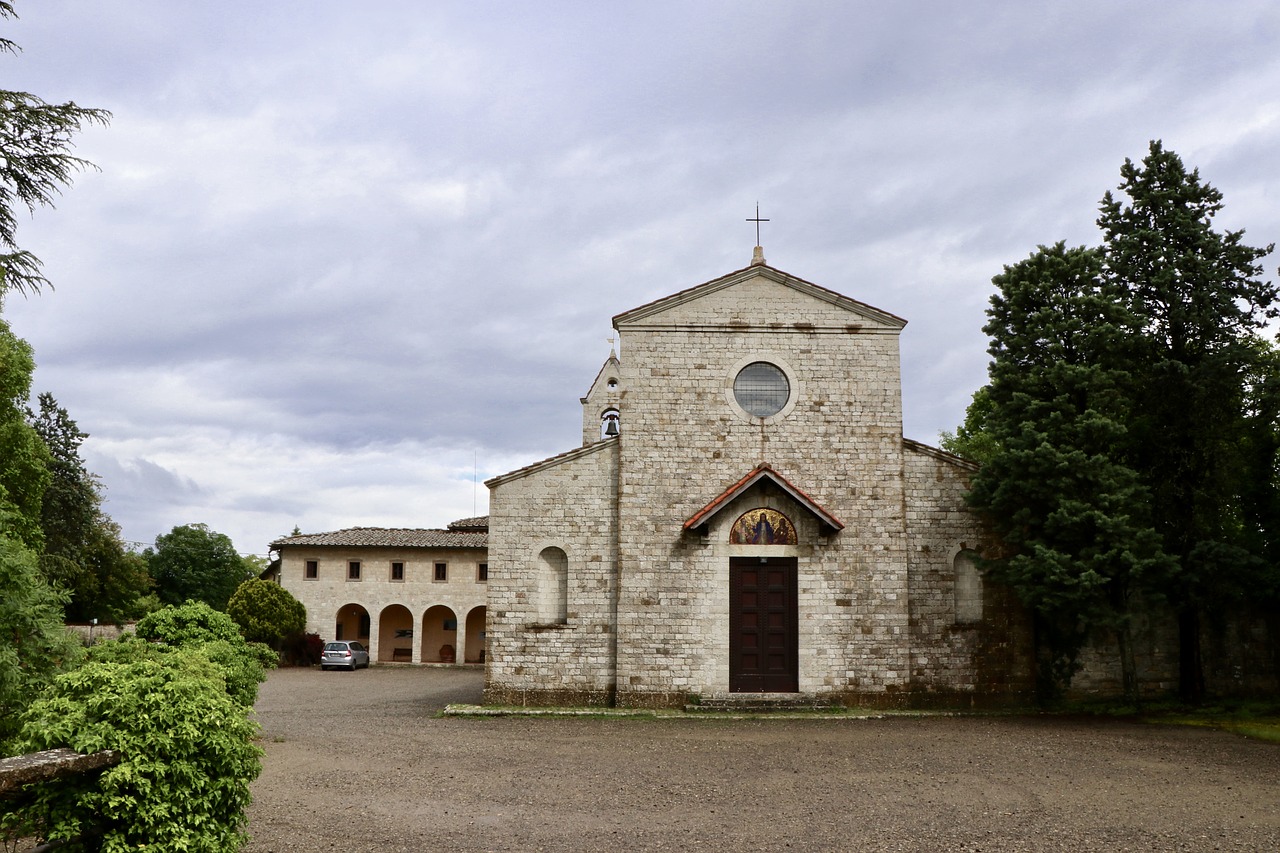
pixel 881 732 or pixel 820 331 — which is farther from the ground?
pixel 820 331

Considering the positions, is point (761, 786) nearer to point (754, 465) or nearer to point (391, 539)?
point (754, 465)

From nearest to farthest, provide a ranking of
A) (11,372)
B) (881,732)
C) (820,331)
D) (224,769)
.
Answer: (224,769), (11,372), (881,732), (820,331)

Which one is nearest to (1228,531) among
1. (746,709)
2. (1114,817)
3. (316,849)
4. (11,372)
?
(746,709)

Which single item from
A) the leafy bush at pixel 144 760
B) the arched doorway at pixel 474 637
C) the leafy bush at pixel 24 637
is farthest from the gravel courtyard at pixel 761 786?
the arched doorway at pixel 474 637

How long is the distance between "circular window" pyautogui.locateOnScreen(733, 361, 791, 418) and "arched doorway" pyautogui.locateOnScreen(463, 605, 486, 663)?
23.8 m

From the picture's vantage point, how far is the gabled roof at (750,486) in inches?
775

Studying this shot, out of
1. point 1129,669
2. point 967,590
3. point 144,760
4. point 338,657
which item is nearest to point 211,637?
point 144,760

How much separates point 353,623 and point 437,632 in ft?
13.0

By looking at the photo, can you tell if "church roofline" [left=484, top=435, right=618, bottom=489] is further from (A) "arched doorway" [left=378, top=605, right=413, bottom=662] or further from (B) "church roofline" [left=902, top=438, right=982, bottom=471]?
(A) "arched doorway" [left=378, top=605, right=413, bottom=662]

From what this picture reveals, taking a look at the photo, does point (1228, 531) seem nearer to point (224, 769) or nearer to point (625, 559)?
point (625, 559)

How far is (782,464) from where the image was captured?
20.4 metres

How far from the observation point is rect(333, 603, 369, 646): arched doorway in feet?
137

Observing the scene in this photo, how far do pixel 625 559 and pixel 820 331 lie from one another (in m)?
6.79

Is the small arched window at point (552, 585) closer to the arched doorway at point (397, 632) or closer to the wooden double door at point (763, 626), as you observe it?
the wooden double door at point (763, 626)
